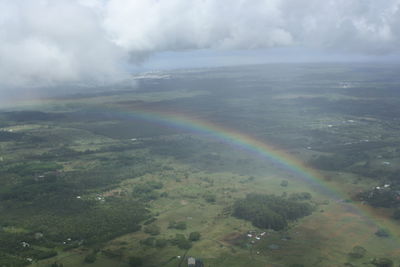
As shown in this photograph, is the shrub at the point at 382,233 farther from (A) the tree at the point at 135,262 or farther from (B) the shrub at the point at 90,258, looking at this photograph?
(B) the shrub at the point at 90,258

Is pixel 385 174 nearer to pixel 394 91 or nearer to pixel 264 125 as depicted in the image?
pixel 264 125

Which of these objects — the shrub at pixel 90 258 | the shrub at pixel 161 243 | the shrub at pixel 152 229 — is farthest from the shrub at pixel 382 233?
the shrub at pixel 90 258

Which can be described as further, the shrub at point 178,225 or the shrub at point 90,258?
the shrub at point 178,225

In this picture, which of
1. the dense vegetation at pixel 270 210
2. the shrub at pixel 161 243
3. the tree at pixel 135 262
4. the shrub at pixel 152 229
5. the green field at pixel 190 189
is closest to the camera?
the tree at pixel 135 262

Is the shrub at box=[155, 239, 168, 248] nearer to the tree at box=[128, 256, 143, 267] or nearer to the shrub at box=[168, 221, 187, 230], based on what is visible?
the tree at box=[128, 256, 143, 267]

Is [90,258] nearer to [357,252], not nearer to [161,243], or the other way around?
[161,243]

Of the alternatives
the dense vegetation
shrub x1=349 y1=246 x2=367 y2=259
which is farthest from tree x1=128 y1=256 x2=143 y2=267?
shrub x1=349 y1=246 x2=367 y2=259

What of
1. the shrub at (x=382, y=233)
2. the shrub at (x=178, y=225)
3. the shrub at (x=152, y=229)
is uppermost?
the shrub at (x=152, y=229)

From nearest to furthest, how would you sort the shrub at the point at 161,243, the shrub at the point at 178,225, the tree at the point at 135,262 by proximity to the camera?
1. the tree at the point at 135,262
2. the shrub at the point at 161,243
3. the shrub at the point at 178,225
